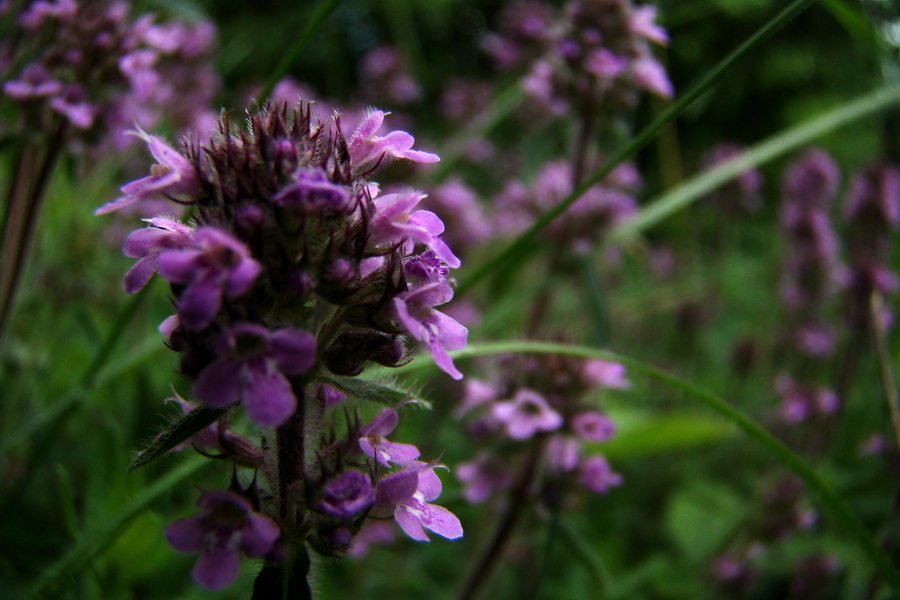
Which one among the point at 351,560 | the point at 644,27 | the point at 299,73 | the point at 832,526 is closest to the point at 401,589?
the point at 351,560

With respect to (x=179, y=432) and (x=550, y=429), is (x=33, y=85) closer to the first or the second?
(x=179, y=432)

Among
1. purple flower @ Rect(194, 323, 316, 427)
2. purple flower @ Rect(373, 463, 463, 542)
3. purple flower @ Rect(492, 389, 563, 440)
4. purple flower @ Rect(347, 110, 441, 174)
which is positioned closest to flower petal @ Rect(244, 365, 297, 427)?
purple flower @ Rect(194, 323, 316, 427)

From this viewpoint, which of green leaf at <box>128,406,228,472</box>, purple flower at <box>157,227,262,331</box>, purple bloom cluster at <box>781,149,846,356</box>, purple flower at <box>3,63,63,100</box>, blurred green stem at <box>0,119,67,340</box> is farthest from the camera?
purple bloom cluster at <box>781,149,846,356</box>

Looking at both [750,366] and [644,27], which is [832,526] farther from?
[644,27]

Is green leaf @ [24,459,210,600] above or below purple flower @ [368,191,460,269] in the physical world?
below

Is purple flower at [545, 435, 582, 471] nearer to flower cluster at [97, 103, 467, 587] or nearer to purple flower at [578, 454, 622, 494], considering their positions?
purple flower at [578, 454, 622, 494]

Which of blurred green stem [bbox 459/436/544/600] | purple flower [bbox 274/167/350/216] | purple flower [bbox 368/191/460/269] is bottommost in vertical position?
blurred green stem [bbox 459/436/544/600]

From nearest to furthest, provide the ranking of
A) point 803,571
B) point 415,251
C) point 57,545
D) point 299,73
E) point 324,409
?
point 324,409 → point 415,251 → point 57,545 → point 803,571 → point 299,73
